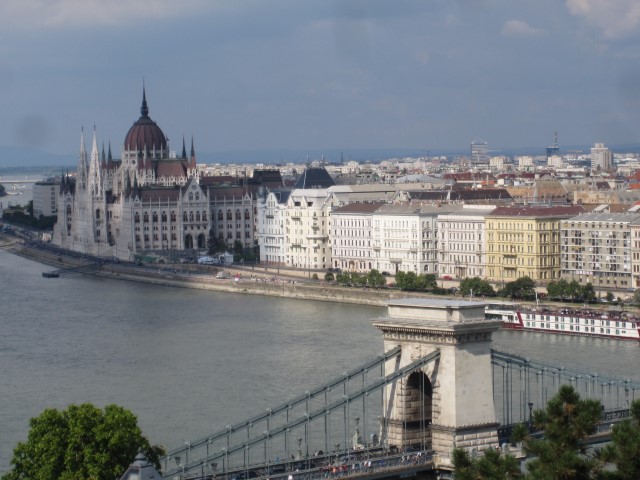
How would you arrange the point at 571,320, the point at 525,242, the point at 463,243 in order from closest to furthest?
the point at 571,320 → the point at 525,242 → the point at 463,243

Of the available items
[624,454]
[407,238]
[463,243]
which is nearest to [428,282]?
[463,243]

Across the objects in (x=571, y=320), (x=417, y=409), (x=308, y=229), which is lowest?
(x=571, y=320)

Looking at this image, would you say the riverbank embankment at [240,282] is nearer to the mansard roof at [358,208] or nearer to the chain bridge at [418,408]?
the mansard roof at [358,208]

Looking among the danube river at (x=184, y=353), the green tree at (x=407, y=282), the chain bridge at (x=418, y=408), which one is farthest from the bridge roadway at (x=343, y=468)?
the green tree at (x=407, y=282)

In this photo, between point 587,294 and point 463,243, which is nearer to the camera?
point 587,294

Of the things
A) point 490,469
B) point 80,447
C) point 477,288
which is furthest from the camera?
point 477,288

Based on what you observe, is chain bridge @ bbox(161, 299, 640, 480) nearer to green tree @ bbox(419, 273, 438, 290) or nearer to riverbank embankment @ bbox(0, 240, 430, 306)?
riverbank embankment @ bbox(0, 240, 430, 306)

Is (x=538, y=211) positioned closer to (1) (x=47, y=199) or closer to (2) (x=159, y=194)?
(2) (x=159, y=194)

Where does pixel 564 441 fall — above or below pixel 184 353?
above
